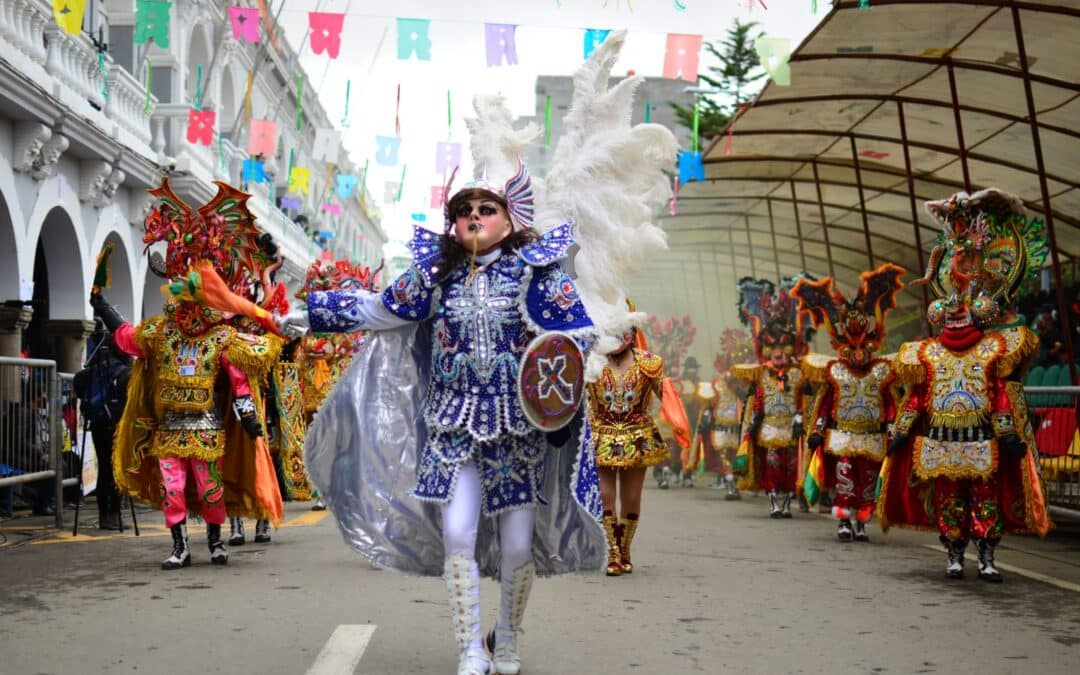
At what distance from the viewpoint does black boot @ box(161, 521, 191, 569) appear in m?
8.90

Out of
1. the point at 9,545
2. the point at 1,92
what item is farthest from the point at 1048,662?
the point at 1,92

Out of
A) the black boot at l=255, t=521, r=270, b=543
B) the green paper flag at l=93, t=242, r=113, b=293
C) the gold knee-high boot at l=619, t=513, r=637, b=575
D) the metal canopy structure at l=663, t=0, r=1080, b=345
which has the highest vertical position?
the metal canopy structure at l=663, t=0, r=1080, b=345

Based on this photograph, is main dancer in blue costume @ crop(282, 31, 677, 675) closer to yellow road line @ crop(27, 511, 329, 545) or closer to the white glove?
the white glove

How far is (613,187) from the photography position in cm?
902

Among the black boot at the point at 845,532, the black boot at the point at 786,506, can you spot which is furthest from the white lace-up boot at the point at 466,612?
the black boot at the point at 786,506

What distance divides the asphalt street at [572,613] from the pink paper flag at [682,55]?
7.16 meters

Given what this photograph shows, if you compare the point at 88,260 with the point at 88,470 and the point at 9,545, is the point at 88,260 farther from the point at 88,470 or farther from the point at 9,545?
the point at 9,545

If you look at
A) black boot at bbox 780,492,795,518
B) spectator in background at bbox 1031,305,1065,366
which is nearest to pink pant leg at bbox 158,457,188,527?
black boot at bbox 780,492,795,518

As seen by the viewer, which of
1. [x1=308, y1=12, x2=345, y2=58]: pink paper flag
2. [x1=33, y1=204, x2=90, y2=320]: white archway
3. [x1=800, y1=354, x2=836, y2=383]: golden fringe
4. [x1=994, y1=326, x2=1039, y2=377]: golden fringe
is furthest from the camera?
[x1=33, y1=204, x2=90, y2=320]: white archway

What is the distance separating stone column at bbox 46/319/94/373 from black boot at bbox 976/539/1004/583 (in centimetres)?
1258

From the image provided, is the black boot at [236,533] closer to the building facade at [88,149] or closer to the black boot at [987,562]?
the building facade at [88,149]

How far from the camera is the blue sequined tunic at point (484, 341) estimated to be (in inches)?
220

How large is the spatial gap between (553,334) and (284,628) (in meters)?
2.23

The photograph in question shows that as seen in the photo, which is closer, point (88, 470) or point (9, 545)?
point (9, 545)
